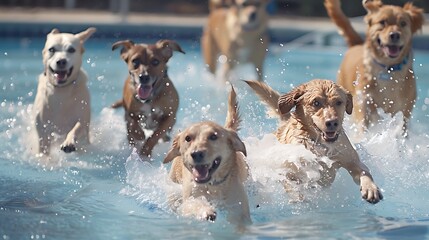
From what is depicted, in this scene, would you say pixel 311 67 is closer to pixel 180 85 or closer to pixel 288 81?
pixel 288 81

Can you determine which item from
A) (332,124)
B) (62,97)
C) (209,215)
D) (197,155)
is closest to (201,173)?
(197,155)

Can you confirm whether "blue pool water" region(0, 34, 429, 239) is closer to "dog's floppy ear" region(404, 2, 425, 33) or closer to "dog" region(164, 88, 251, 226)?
"dog" region(164, 88, 251, 226)

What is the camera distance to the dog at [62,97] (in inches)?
269

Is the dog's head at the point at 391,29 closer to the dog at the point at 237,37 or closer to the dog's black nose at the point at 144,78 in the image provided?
the dog's black nose at the point at 144,78

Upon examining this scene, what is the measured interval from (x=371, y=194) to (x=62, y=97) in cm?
290

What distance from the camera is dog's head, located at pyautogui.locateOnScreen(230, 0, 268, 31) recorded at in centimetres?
1130

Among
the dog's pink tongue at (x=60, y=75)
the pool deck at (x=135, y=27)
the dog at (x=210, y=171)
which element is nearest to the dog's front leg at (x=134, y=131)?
the dog's pink tongue at (x=60, y=75)

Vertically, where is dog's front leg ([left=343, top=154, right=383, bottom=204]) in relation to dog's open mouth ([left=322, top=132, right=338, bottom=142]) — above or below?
below

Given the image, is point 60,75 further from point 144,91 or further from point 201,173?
point 201,173

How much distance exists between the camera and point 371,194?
198 inches

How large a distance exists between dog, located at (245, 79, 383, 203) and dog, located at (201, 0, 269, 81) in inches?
199

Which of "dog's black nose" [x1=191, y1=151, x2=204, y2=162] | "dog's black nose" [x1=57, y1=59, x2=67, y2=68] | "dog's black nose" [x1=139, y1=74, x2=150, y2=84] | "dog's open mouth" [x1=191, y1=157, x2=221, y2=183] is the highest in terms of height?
"dog's black nose" [x1=57, y1=59, x2=67, y2=68]

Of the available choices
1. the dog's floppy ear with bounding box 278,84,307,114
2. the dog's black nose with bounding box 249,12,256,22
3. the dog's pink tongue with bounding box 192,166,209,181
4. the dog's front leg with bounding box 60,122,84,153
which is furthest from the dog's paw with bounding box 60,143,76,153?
the dog's black nose with bounding box 249,12,256,22

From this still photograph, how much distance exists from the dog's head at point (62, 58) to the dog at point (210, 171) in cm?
202
